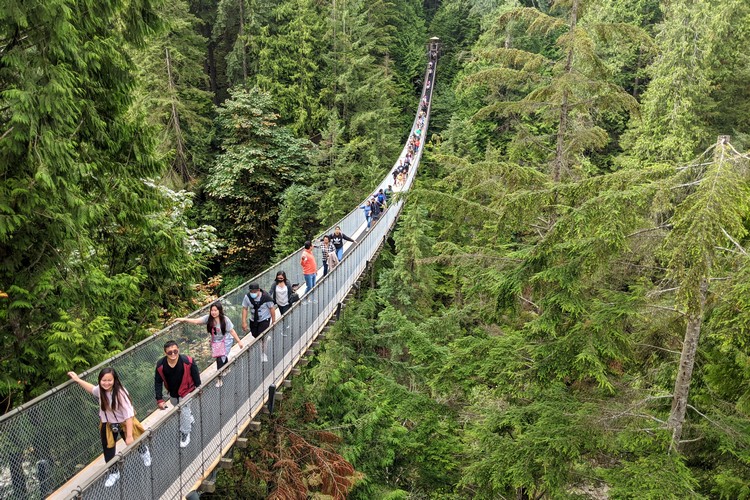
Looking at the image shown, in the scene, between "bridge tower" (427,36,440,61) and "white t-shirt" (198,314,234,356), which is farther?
"bridge tower" (427,36,440,61)

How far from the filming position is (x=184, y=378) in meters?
5.15

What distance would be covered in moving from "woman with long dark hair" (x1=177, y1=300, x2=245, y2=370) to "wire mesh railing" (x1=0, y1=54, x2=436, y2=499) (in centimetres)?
21

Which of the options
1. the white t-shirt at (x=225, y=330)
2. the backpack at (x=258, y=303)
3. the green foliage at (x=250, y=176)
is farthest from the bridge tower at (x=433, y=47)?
the white t-shirt at (x=225, y=330)

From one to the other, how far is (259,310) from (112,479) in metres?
3.35

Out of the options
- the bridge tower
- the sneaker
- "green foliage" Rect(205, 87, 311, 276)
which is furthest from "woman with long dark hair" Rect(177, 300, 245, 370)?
the bridge tower

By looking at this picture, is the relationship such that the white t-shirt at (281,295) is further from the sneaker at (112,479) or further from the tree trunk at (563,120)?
the tree trunk at (563,120)

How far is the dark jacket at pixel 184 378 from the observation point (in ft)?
16.6

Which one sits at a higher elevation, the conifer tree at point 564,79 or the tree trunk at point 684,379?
the conifer tree at point 564,79

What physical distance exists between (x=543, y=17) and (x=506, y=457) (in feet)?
21.2

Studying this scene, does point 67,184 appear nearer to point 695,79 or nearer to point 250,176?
point 250,176

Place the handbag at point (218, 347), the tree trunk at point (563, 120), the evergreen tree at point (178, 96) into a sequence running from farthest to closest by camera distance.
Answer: the evergreen tree at point (178, 96) < the tree trunk at point (563, 120) < the handbag at point (218, 347)

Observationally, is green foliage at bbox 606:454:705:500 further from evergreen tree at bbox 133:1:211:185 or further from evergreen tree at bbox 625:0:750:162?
evergreen tree at bbox 133:1:211:185

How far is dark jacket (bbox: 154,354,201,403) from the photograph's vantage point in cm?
505

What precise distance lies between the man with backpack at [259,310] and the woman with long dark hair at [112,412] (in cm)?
260
